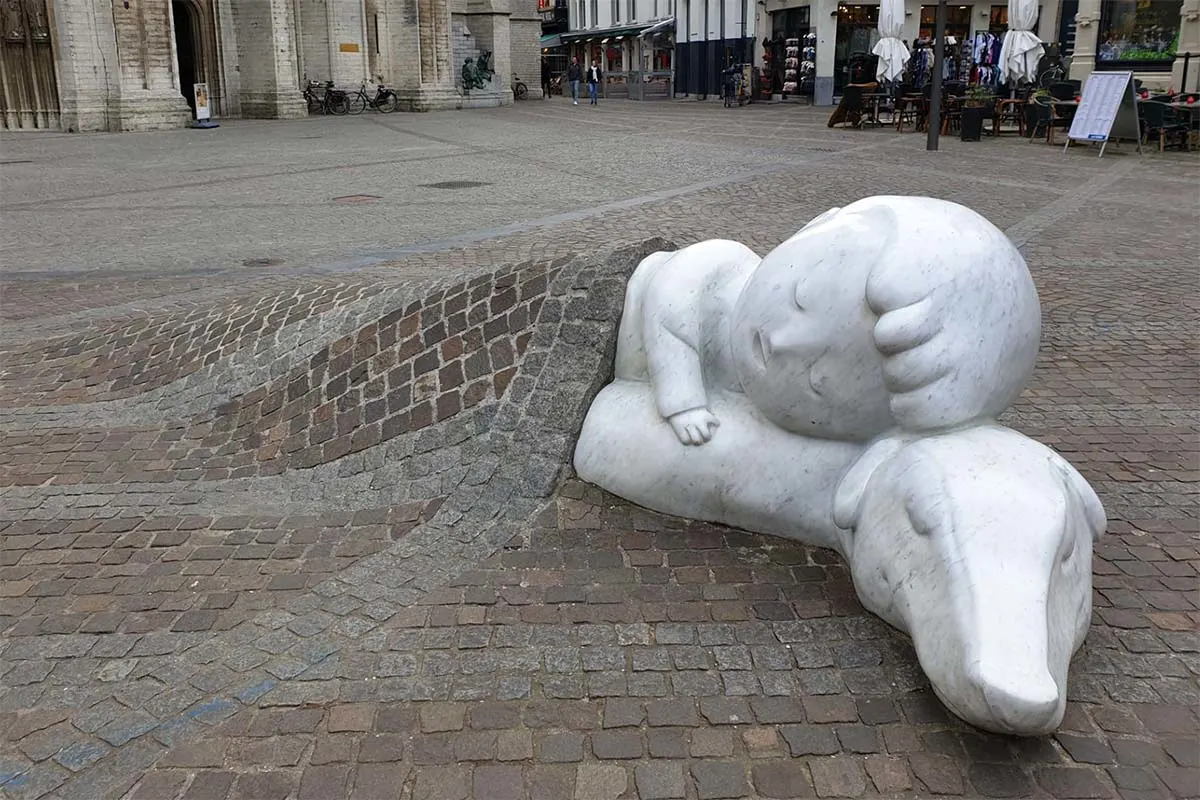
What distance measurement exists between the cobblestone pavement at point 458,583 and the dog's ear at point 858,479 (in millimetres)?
351

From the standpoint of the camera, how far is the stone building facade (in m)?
24.4

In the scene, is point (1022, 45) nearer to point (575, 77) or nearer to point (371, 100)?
point (371, 100)

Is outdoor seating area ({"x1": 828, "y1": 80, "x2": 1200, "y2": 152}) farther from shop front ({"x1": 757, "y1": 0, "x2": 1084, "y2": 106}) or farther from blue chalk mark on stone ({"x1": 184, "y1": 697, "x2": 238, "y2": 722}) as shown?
blue chalk mark on stone ({"x1": 184, "y1": 697, "x2": 238, "y2": 722})

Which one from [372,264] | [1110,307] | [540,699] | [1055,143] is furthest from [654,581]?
[1055,143]

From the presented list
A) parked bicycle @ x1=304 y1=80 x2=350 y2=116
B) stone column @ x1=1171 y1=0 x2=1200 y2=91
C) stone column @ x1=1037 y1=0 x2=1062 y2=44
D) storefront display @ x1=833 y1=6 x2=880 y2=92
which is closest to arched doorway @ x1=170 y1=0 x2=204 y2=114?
parked bicycle @ x1=304 y1=80 x2=350 y2=116

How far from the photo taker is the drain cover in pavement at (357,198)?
1298 cm

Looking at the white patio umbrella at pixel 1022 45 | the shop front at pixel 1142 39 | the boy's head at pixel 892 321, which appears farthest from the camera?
the shop front at pixel 1142 39

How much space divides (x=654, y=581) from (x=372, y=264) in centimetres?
629

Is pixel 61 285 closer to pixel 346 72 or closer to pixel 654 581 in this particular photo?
pixel 654 581

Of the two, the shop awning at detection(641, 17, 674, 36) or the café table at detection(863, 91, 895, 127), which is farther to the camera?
the shop awning at detection(641, 17, 674, 36)

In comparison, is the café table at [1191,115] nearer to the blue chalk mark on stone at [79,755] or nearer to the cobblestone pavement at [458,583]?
the cobblestone pavement at [458,583]

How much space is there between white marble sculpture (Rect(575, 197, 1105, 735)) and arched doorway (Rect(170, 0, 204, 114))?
97.8 ft

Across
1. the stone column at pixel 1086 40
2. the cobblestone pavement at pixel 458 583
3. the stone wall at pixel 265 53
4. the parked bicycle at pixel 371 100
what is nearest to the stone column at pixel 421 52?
the stone wall at pixel 265 53

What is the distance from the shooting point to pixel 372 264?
356 inches
